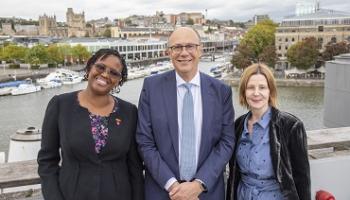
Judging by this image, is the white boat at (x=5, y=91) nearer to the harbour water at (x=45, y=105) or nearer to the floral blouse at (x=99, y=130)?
the harbour water at (x=45, y=105)

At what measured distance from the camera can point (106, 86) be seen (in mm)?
1420

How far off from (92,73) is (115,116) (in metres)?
0.18

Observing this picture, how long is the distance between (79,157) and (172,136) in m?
0.34

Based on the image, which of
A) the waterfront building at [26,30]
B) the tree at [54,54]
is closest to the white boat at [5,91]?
the tree at [54,54]

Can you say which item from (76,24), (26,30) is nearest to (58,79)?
(76,24)

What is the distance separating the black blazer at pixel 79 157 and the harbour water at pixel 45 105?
36.0 ft

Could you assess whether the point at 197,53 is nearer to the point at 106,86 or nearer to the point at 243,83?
the point at 243,83

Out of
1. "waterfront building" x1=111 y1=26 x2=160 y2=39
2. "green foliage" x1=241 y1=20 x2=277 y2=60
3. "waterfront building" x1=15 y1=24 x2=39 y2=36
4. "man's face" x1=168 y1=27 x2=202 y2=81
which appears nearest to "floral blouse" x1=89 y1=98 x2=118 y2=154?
"man's face" x1=168 y1=27 x2=202 y2=81

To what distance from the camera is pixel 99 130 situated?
136 cm

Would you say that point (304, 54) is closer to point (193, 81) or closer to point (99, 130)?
point (193, 81)

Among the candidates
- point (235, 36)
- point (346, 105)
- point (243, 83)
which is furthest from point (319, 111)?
point (235, 36)

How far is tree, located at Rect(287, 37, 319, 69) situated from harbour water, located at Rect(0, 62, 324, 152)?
10.6 feet

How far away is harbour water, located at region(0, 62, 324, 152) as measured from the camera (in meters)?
14.4

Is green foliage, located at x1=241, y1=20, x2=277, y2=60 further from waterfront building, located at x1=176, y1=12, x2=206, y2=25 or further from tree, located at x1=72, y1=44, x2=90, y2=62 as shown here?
waterfront building, located at x1=176, y1=12, x2=206, y2=25
